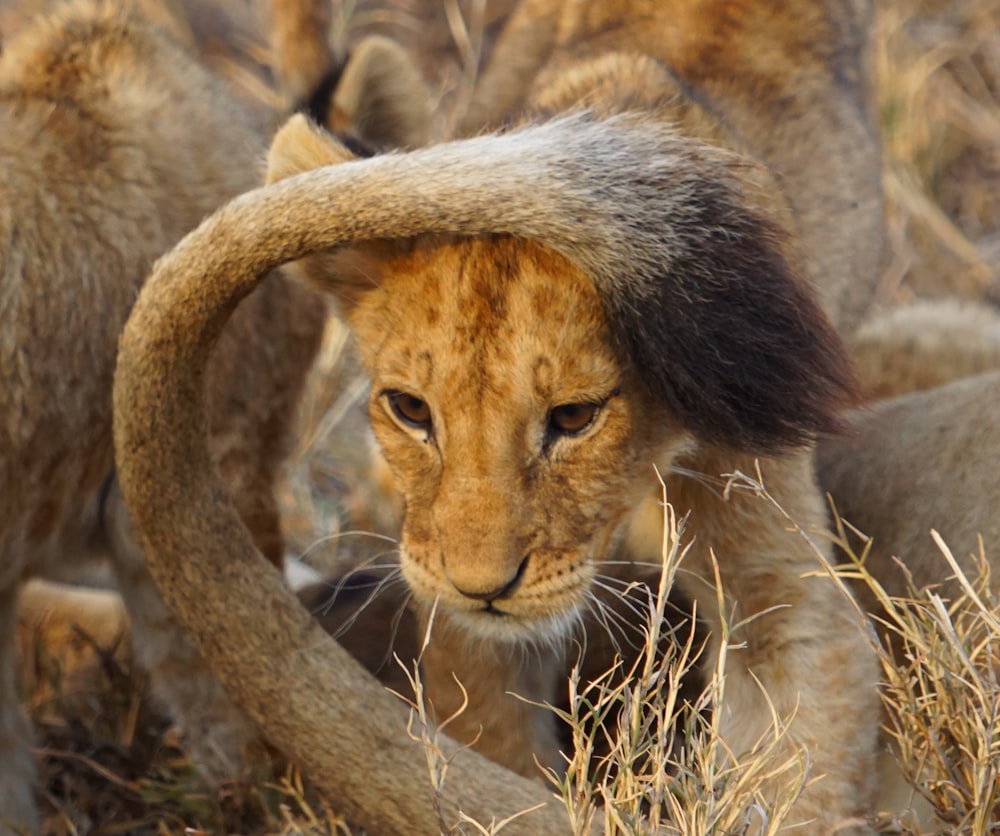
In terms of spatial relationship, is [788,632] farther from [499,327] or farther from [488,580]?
[499,327]

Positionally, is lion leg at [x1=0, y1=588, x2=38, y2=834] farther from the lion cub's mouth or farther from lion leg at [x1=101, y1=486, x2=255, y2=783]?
the lion cub's mouth

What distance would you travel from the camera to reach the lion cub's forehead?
6.98ft

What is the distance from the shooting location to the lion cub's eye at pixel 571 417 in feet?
7.05

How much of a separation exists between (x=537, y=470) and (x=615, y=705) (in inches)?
29.7

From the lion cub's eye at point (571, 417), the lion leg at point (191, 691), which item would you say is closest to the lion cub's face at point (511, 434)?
the lion cub's eye at point (571, 417)

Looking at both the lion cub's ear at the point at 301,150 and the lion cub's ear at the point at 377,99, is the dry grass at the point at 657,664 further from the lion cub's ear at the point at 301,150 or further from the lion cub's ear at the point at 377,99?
the lion cub's ear at the point at 377,99

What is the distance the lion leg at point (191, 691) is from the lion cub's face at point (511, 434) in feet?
2.24

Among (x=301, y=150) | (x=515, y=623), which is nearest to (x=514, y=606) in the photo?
(x=515, y=623)

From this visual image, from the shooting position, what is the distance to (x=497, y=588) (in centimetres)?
210

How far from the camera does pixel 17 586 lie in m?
2.65

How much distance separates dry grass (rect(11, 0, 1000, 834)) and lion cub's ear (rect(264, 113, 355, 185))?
0.53 m

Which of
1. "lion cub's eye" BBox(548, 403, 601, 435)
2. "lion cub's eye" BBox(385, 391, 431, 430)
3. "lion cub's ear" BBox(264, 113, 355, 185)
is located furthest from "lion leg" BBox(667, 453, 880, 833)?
"lion cub's ear" BBox(264, 113, 355, 185)

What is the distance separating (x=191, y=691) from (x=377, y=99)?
3.81 feet

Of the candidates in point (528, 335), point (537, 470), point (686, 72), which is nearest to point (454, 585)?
point (537, 470)
